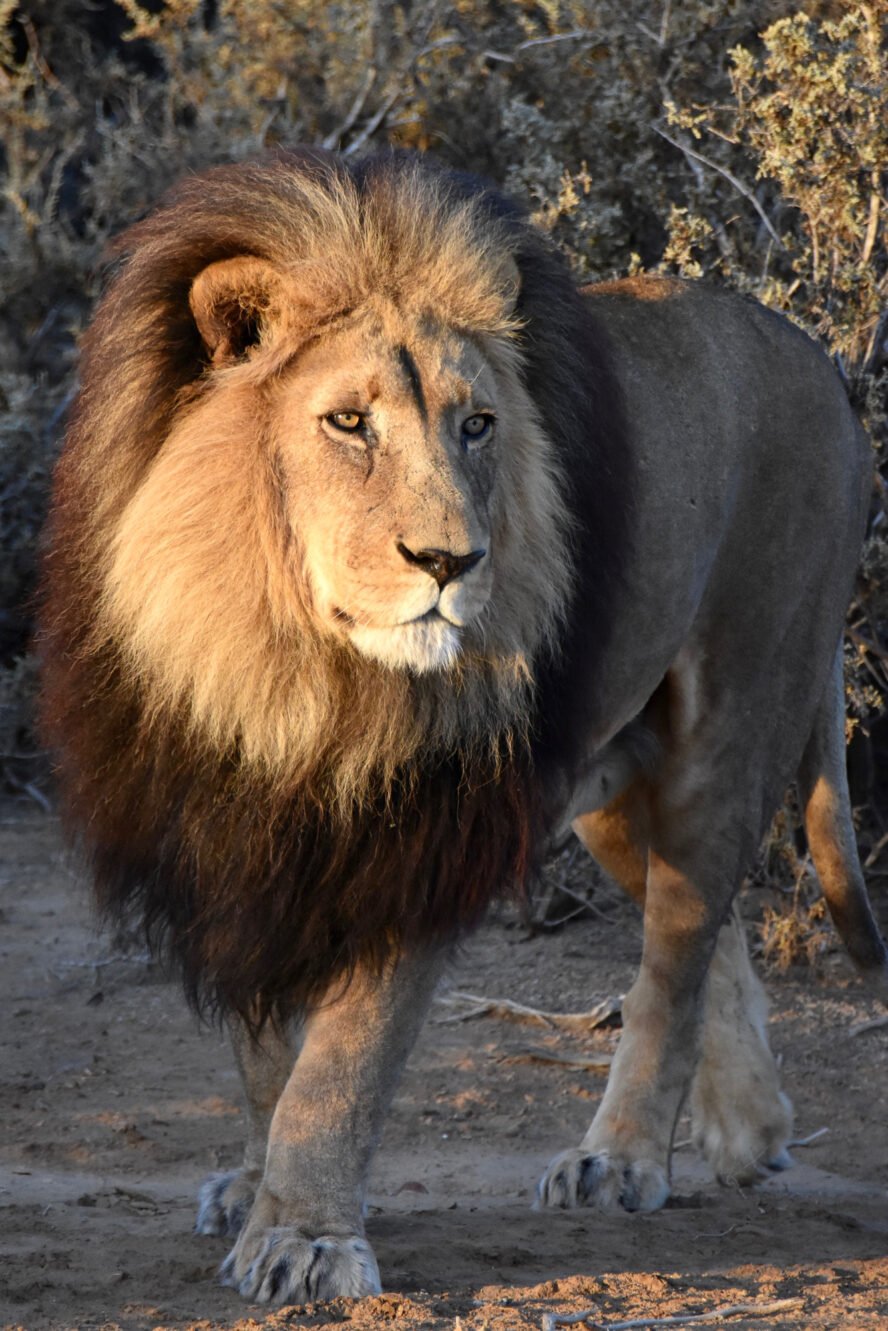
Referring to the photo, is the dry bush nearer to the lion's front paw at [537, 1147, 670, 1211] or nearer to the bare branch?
the bare branch

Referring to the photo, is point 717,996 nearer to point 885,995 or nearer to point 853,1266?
point 885,995

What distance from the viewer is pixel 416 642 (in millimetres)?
2760

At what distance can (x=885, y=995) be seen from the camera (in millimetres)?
4480

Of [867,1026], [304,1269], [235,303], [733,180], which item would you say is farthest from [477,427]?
[733,180]

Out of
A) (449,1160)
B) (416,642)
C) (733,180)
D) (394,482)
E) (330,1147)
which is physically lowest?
(449,1160)

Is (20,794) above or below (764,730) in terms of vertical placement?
below

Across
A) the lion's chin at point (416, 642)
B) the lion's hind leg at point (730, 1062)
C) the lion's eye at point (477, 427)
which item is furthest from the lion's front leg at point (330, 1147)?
the lion's hind leg at point (730, 1062)

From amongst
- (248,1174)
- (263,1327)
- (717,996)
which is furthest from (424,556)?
(717,996)

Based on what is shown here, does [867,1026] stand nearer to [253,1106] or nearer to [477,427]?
[253,1106]

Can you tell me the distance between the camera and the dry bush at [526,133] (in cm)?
546

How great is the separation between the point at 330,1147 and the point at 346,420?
3.86 feet

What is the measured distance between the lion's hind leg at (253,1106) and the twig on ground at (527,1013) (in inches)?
77.1

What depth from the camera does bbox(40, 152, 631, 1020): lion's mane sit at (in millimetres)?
2957

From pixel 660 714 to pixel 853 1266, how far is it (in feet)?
4.37
